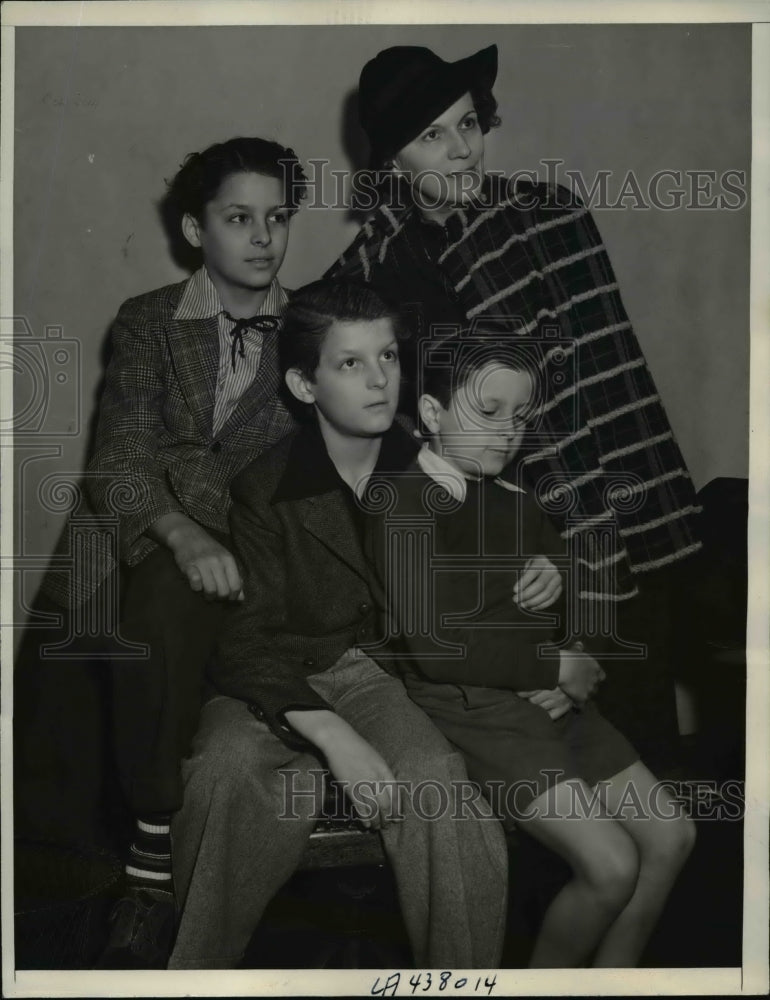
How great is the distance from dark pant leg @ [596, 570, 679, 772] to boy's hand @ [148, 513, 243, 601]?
733 millimetres

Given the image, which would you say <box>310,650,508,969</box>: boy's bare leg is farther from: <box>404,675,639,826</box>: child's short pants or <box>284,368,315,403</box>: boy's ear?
<box>284,368,315,403</box>: boy's ear

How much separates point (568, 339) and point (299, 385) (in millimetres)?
524

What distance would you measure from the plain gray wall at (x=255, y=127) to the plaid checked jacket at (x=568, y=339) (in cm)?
6

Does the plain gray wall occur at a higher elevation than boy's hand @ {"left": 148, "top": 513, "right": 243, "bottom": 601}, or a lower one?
higher

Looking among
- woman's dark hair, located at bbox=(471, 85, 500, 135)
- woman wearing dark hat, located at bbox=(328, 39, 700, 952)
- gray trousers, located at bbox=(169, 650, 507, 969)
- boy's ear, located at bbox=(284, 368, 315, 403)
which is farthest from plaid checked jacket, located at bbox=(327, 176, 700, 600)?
gray trousers, located at bbox=(169, 650, 507, 969)

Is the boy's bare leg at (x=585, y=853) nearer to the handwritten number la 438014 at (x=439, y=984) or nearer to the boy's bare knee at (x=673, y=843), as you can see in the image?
the boy's bare knee at (x=673, y=843)

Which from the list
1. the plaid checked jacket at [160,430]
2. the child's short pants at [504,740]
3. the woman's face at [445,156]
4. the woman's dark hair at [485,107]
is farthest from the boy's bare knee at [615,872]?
the woman's dark hair at [485,107]

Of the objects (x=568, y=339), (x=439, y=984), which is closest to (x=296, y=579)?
(x=568, y=339)

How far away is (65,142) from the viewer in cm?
202

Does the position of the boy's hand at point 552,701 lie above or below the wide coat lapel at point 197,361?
below

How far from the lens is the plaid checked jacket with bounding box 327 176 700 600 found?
2027 mm

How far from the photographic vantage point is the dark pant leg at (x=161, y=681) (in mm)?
1922

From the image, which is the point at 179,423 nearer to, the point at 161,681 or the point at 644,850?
the point at 161,681

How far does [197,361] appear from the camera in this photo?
2.03 meters
